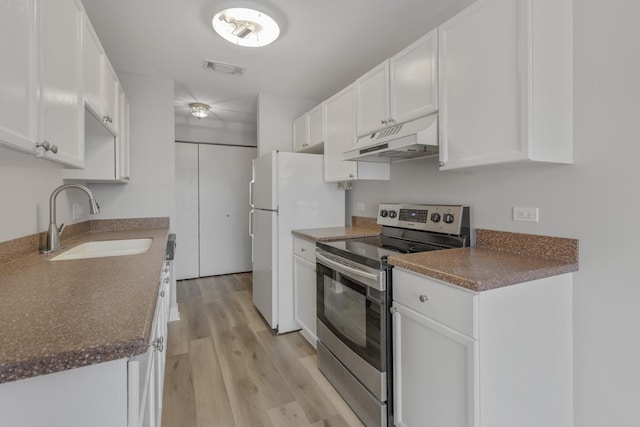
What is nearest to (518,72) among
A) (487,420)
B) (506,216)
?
(506,216)

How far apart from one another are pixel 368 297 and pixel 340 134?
59.5 inches

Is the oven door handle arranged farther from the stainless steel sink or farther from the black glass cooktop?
the stainless steel sink

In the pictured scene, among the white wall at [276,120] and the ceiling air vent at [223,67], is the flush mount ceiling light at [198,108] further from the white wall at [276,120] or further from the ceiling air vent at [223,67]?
the ceiling air vent at [223,67]

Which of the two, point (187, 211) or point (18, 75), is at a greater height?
point (18, 75)

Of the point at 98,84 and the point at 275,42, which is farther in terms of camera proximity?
the point at 275,42

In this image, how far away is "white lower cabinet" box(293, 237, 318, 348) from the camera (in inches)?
95.9

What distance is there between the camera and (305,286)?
256cm

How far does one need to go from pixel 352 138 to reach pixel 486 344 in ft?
5.74

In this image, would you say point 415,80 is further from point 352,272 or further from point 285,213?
point 285,213

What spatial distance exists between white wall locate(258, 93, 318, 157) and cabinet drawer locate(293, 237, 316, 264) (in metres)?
1.26

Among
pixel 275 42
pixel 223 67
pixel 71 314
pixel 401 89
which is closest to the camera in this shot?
pixel 71 314

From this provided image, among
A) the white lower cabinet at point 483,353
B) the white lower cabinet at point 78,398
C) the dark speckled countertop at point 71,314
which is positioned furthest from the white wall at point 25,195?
the white lower cabinet at point 483,353

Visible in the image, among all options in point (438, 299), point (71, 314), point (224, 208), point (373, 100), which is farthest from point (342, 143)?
point (224, 208)

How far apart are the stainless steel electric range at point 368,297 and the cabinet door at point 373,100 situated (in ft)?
2.14
